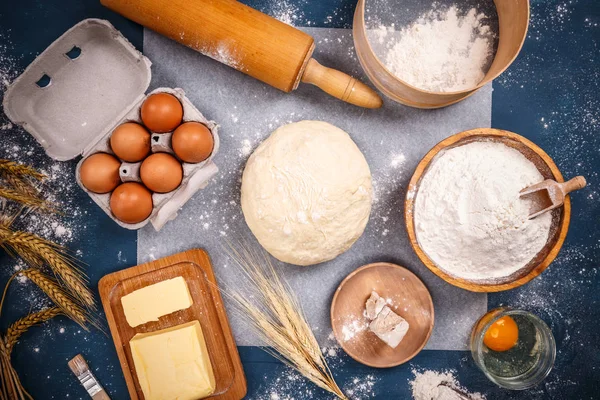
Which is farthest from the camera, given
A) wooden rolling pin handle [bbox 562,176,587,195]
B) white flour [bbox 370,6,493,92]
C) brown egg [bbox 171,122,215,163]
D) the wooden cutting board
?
the wooden cutting board

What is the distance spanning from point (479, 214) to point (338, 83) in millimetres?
568

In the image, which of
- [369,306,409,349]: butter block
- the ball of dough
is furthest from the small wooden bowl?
the ball of dough

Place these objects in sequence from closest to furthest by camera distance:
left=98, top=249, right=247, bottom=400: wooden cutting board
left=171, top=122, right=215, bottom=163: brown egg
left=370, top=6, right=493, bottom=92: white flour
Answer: left=171, top=122, right=215, bottom=163: brown egg
left=370, top=6, right=493, bottom=92: white flour
left=98, top=249, right=247, bottom=400: wooden cutting board

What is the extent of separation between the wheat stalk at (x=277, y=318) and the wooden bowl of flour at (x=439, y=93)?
0.69 metres

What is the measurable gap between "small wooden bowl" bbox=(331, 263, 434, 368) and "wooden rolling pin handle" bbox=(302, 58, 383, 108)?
1.78ft

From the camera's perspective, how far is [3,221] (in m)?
1.52

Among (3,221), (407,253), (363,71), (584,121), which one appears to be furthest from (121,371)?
(584,121)

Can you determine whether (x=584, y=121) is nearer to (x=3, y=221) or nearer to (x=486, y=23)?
(x=486, y=23)

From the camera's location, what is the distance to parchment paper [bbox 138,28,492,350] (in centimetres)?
154

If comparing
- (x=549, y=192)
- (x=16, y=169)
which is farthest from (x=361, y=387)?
(x=16, y=169)

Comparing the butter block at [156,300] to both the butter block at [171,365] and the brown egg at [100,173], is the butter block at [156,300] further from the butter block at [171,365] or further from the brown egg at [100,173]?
the brown egg at [100,173]

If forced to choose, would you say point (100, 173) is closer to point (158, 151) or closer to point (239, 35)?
point (158, 151)

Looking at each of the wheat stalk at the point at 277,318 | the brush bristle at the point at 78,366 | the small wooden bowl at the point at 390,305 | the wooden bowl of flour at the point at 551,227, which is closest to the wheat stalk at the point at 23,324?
the brush bristle at the point at 78,366

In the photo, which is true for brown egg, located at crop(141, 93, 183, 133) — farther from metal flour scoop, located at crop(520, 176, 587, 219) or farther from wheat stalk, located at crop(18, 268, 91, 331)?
metal flour scoop, located at crop(520, 176, 587, 219)
